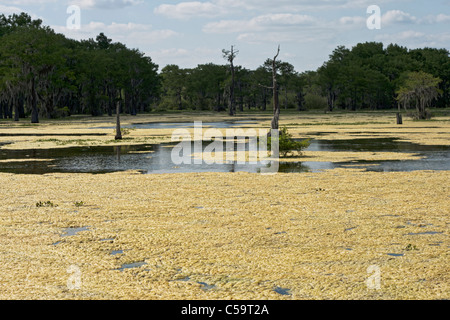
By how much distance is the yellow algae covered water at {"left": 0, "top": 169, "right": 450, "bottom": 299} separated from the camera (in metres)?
7.85

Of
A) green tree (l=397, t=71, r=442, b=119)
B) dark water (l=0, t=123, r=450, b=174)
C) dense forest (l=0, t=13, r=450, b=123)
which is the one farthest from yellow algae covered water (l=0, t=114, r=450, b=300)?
dense forest (l=0, t=13, r=450, b=123)

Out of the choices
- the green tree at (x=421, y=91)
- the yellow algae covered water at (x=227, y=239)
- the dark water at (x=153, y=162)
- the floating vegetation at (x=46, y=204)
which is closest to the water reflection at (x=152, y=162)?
the dark water at (x=153, y=162)

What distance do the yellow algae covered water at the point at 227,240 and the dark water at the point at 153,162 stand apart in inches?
161

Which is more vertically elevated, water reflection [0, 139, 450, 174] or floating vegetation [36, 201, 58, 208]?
water reflection [0, 139, 450, 174]

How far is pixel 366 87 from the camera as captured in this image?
12356 centimetres

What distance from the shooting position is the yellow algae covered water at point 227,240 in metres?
7.85

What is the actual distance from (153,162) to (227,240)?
1453 cm

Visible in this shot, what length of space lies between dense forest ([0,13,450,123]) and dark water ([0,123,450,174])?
4204 centimetres

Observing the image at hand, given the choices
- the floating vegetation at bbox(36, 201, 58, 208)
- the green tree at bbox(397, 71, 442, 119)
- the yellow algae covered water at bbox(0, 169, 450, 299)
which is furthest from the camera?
the green tree at bbox(397, 71, 442, 119)

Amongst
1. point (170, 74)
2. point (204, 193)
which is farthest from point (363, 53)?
point (204, 193)

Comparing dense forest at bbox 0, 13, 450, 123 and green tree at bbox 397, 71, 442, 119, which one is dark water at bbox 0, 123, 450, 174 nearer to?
green tree at bbox 397, 71, 442, 119

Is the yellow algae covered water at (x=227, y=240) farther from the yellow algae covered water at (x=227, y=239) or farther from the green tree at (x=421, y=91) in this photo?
the green tree at (x=421, y=91)

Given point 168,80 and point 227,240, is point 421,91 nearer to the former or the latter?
point 227,240

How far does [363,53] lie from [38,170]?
14586 centimetres
